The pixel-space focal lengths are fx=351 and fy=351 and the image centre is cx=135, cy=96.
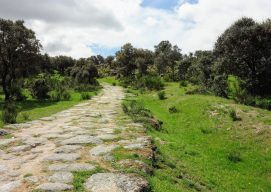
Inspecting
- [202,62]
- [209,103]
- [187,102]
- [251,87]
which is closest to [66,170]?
[209,103]

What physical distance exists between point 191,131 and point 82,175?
856cm

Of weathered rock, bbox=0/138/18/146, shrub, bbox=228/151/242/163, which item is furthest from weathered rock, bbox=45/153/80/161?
shrub, bbox=228/151/242/163

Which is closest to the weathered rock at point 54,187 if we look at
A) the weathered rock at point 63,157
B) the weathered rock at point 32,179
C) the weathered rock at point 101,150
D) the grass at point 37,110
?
the weathered rock at point 32,179

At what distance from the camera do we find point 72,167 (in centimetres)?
782

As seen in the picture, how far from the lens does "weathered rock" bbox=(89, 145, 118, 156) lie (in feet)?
29.4

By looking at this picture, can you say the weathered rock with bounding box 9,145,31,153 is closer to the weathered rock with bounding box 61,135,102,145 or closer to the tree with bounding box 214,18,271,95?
the weathered rock with bounding box 61,135,102,145

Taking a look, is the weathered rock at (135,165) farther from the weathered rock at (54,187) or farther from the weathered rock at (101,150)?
the weathered rock at (54,187)

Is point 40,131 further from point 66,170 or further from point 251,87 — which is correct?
point 251,87

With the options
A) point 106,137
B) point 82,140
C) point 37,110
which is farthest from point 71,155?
point 37,110

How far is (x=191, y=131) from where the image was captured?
1505 centimetres

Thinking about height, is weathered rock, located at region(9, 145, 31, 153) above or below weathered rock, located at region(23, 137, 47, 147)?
below

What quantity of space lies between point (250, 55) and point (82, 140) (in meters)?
17.5


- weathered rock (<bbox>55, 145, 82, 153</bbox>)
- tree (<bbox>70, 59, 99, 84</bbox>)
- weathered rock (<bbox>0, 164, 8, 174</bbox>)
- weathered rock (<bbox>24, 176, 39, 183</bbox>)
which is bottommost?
weathered rock (<bbox>0, 164, 8, 174</bbox>)

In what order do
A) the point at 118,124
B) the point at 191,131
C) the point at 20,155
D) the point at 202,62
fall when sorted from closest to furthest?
1. the point at 20,155
2. the point at 118,124
3. the point at 191,131
4. the point at 202,62
